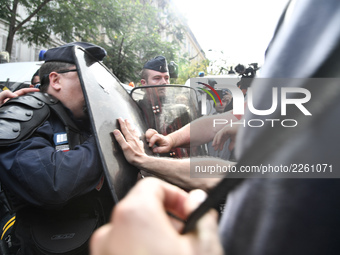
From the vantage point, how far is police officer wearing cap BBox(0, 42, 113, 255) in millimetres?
1366

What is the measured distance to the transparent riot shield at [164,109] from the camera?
2.12 m

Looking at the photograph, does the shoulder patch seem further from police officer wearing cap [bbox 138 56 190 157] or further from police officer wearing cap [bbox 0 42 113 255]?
police officer wearing cap [bbox 138 56 190 157]

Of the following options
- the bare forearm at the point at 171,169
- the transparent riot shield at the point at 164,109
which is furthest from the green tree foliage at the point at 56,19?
the bare forearm at the point at 171,169

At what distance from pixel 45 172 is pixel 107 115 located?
1.30 feet

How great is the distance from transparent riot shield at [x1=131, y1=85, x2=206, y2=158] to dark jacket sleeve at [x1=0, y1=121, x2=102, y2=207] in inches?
28.9

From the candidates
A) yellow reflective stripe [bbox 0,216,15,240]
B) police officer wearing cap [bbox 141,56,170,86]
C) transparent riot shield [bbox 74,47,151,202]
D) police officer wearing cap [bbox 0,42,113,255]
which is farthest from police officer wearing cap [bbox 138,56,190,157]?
police officer wearing cap [bbox 141,56,170,86]

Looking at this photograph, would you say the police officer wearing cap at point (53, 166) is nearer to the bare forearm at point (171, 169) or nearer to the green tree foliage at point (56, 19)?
the bare forearm at point (171, 169)

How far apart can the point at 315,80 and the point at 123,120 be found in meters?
1.26

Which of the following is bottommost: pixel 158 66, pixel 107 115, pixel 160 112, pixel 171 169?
Answer: pixel 171 169

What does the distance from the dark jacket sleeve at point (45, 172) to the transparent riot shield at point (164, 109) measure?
73cm

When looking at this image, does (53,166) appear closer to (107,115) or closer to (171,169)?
(107,115)

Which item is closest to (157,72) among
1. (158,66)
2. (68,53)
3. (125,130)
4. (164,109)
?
(158,66)

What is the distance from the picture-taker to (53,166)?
1.39 metres

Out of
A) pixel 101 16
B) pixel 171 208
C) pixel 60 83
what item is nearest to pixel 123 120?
pixel 60 83
